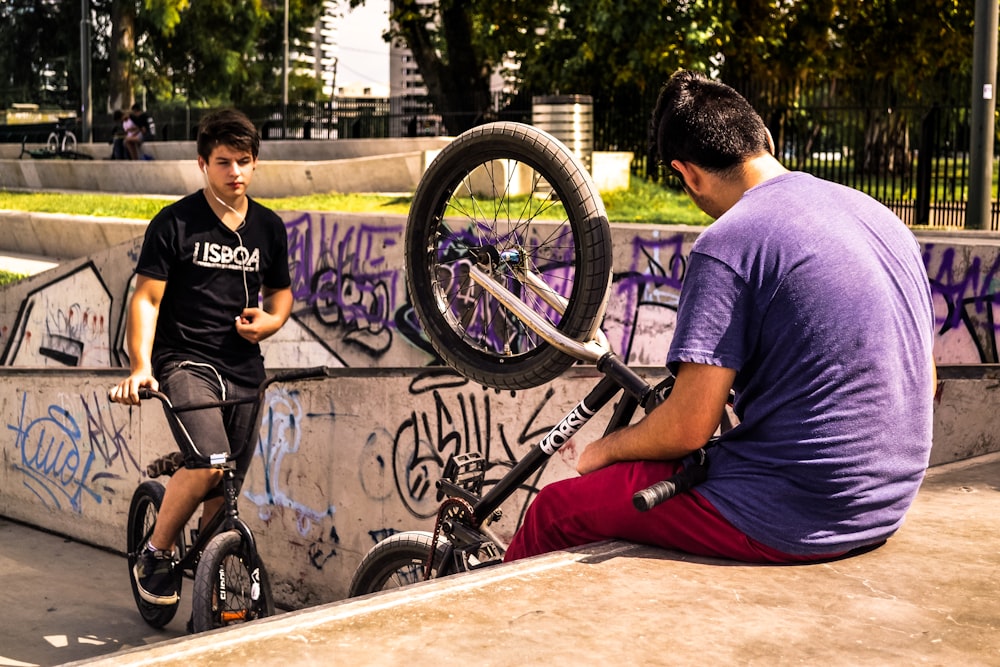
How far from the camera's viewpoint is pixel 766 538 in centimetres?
282

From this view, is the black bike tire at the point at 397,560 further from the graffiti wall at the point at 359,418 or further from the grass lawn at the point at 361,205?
the grass lawn at the point at 361,205

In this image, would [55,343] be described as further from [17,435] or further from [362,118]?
[362,118]

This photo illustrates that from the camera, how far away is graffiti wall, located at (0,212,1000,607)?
6004mm

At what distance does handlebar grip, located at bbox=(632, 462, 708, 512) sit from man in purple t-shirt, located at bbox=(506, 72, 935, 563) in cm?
3

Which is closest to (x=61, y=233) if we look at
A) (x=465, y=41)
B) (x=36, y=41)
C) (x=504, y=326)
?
(x=465, y=41)

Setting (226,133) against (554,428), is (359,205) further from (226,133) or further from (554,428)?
(554,428)

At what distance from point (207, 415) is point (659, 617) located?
8.63 feet

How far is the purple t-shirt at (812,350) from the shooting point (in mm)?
2656

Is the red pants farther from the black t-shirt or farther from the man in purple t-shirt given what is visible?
the black t-shirt

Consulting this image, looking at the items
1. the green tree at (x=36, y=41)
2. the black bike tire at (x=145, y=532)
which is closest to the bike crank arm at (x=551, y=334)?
the black bike tire at (x=145, y=532)

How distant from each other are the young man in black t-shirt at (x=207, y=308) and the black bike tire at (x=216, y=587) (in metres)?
0.26

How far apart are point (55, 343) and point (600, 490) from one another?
11228 millimetres

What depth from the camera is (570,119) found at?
15.9 metres

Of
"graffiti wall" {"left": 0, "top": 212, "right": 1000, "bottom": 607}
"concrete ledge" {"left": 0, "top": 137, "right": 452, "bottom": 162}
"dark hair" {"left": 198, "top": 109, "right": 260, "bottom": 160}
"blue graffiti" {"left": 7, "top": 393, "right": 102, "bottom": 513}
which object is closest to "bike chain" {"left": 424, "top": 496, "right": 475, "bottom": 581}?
"dark hair" {"left": 198, "top": 109, "right": 260, "bottom": 160}
